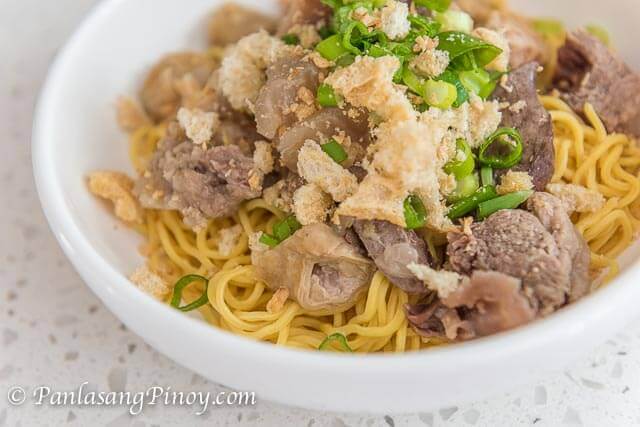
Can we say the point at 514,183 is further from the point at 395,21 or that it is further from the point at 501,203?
the point at 395,21

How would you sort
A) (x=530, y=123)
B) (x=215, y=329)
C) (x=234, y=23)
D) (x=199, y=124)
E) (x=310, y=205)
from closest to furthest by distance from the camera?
(x=215, y=329) → (x=310, y=205) → (x=530, y=123) → (x=199, y=124) → (x=234, y=23)

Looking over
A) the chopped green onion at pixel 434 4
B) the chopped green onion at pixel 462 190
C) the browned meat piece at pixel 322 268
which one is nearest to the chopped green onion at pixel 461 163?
the chopped green onion at pixel 462 190

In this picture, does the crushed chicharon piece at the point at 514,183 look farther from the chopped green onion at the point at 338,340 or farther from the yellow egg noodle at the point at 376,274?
the chopped green onion at the point at 338,340

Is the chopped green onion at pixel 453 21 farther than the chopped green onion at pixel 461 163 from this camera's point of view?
Answer: Yes

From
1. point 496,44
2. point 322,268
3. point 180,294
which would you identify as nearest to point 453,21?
point 496,44

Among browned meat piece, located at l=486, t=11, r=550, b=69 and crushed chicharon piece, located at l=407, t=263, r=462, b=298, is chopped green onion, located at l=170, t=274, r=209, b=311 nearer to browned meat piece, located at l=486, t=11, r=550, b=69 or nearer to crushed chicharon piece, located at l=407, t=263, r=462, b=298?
crushed chicharon piece, located at l=407, t=263, r=462, b=298

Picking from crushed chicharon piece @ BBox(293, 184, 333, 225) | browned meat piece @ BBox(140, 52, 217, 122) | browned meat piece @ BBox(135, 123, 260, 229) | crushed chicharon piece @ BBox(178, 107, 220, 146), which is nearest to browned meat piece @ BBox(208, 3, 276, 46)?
browned meat piece @ BBox(140, 52, 217, 122)
